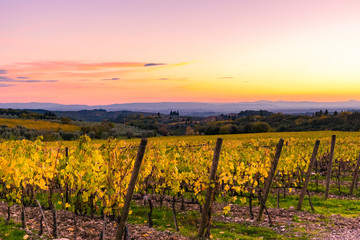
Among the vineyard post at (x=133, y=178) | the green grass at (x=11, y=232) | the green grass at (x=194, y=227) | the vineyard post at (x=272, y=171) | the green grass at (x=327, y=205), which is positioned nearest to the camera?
the vineyard post at (x=133, y=178)

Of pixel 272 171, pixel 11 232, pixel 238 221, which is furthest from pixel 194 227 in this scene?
pixel 11 232

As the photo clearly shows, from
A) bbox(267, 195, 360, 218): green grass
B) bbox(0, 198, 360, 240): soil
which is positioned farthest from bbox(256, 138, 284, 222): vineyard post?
bbox(267, 195, 360, 218): green grass

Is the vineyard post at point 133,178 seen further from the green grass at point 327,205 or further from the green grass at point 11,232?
the green grass at point 327,205

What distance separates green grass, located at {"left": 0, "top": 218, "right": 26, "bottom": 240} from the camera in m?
6.89

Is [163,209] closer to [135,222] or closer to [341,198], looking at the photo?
[135,222]

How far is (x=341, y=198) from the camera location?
483 inches

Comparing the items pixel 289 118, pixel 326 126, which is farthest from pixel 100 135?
pixel 289 118

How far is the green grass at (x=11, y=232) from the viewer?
271 inches

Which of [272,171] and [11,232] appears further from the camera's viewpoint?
[272,171]

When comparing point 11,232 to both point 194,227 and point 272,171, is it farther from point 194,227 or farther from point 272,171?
point 272,171

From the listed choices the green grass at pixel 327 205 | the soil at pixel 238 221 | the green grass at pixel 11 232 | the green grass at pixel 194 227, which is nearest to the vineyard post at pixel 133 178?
the soil at pixel 238 221

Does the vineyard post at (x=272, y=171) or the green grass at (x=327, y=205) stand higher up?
the vineyard post at (x=272, y=171)

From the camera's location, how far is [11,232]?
7.13 meters

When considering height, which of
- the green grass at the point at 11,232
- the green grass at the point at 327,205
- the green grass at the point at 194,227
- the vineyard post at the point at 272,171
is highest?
the vineyard post at the point at 272,171
